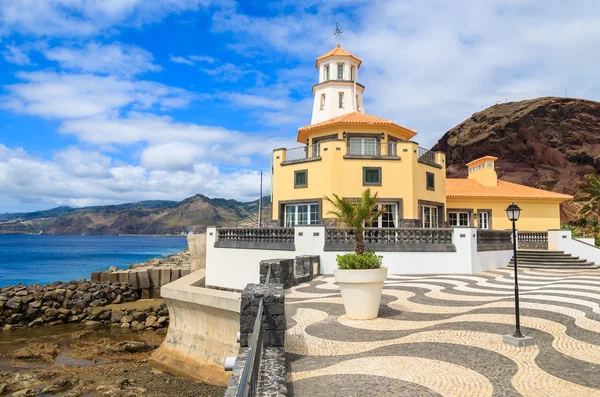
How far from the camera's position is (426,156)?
28016mm

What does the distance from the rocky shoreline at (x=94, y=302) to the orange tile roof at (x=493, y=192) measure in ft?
71.6

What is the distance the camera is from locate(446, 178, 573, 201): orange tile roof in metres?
32.0

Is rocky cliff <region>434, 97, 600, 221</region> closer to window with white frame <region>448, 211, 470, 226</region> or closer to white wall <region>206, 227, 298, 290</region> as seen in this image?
window with white frame <region>448, 211, 470, 226</region>

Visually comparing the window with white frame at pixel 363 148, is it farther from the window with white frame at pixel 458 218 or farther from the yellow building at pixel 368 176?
the window with white frame at pixel 458 218


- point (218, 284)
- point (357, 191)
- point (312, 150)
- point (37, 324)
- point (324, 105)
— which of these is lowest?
point (37, 324)

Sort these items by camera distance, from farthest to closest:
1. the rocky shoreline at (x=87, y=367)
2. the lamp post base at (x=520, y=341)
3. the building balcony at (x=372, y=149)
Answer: the building balcony at (x=372, y=149), the rocky shoreline at (x=87, y=367), the lamp post base at (x=520, y=341)

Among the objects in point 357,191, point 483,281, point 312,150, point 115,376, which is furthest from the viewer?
point 312,150

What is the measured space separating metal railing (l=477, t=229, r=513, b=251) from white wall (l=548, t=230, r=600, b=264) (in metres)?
3.60

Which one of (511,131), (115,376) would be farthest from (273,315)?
(511,131)

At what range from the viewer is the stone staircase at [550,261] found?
22.6 m

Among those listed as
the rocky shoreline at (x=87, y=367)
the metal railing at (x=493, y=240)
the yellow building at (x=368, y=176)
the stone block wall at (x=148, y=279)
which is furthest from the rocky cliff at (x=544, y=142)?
the rocky shoreline at (x=87, y=367)

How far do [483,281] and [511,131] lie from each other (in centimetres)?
4573

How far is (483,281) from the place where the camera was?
1670 cm

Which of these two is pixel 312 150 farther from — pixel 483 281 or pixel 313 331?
pixel 313 331
